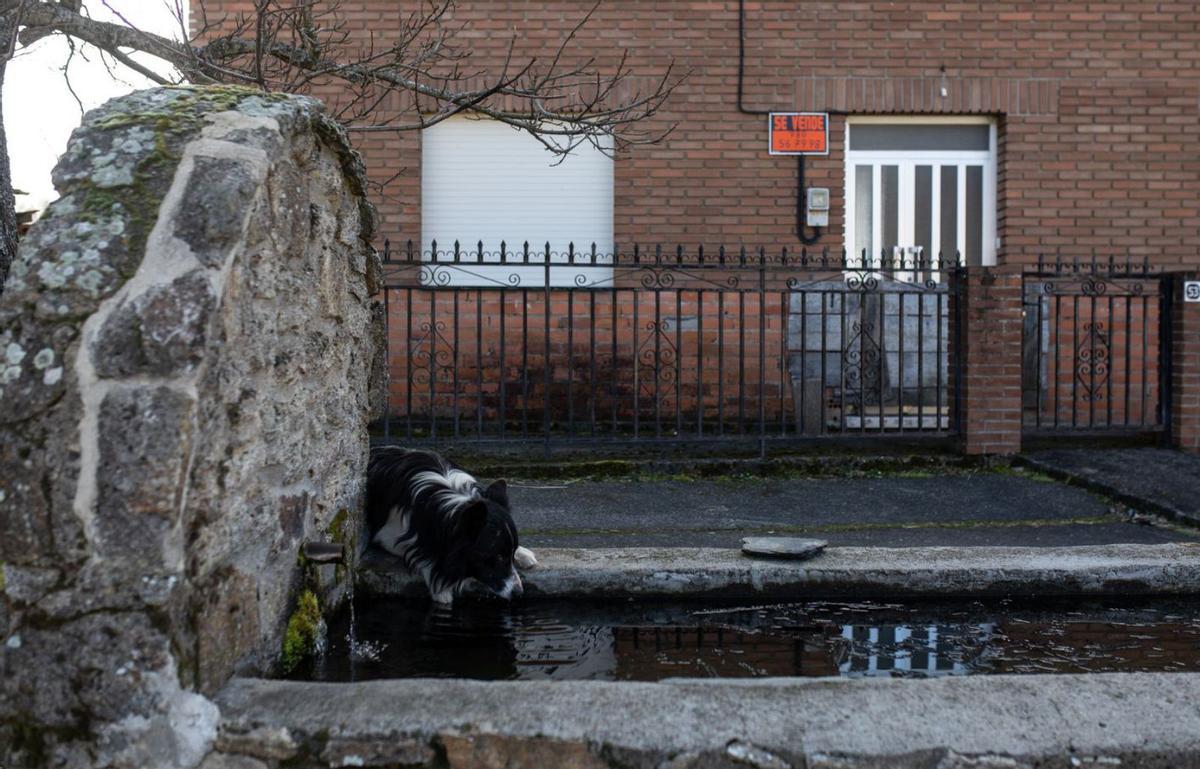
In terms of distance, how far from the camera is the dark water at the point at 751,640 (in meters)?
2.85

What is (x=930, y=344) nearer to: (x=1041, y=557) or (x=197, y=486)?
(x=1041, y=557)

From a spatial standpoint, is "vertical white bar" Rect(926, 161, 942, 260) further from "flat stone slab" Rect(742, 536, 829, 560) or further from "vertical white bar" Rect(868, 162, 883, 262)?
"flat stone slab" Rect(742, 536, 829, 560)

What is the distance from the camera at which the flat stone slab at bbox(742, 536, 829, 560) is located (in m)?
3.49

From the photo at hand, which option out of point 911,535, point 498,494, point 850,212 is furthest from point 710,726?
point 850,212

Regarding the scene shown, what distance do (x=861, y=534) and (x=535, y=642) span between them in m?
2.48

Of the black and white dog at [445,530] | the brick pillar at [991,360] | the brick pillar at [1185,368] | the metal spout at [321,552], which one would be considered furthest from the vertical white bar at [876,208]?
the metal spout at [321,552]

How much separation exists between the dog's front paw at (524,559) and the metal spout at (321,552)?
2.56 ft

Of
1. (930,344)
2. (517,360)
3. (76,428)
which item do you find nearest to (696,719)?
(76,428)

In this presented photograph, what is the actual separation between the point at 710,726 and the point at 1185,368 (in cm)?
746

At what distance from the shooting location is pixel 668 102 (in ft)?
31.7

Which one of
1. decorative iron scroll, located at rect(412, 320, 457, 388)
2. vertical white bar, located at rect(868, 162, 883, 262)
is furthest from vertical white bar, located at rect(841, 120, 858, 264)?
decorative iron scroll, located at rect(412, 320, 457, 388)

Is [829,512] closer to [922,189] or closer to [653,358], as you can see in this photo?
[653,358]

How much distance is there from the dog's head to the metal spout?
2.03 feet

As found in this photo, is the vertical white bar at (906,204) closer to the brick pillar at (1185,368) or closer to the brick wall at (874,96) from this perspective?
the brick wall at (874,96)
